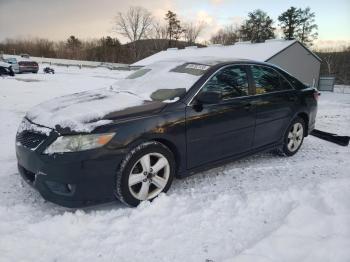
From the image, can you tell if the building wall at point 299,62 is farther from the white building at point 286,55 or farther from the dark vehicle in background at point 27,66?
the dark vehicle in background at point 27,66

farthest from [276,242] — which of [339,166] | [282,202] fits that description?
[339,166]

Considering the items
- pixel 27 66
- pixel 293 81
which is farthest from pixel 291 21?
pixel 293 81

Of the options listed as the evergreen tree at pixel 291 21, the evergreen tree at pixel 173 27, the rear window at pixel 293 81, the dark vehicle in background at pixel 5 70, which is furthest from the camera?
the evergreen tree at pixel 173 27

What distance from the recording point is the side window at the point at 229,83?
4.05m

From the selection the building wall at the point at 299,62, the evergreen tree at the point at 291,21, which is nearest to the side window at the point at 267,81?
the building wall at the point at 299,62

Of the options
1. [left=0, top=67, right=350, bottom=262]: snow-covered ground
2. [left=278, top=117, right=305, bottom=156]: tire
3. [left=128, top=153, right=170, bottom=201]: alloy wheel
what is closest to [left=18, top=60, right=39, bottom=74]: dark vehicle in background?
[left=0, top=67, right=350, bottom=262]: snow-covered ground

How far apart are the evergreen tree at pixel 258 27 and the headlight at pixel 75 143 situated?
5969 cm

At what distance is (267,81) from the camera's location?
4.83m

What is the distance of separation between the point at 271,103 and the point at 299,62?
2744 centimetres

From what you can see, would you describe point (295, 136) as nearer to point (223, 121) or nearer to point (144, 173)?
point (223, 121)

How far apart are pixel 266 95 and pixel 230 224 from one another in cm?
224

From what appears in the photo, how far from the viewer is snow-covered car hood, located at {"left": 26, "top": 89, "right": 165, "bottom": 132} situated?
317 centimetres

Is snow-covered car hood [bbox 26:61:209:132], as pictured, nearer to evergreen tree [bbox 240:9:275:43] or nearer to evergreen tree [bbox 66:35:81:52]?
evergreen tree [bbox 240:9:275:43]

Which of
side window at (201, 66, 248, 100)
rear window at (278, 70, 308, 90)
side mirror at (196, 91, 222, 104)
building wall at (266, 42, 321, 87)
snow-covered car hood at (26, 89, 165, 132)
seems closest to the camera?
snow-covered car hood at (26, 89, 165, 132)
